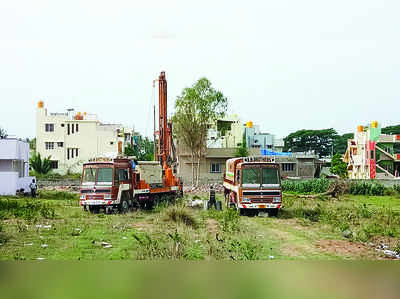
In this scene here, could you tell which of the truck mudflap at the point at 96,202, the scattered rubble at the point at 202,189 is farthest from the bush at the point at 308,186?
the truck mudflap at the point at 96,202

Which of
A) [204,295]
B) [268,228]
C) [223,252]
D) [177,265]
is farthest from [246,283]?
[268,228]

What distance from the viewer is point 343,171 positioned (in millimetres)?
33438

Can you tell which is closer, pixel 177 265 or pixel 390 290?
pixel 390 290

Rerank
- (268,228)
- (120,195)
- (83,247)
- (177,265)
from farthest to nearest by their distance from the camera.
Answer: (120,195) → (268,228) → (83,247) → (177,265)

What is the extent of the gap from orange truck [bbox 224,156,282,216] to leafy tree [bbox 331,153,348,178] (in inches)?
716

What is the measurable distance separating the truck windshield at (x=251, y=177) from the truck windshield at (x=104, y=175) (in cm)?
451

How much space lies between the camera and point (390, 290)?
594 centimetres

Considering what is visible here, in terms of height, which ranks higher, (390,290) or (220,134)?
(220,134)

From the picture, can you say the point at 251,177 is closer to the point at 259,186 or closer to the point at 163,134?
the point at 259,186

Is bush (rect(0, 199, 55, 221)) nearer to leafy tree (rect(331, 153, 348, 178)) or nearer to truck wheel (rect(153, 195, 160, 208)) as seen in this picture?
truck wheel (rect(153, 195, 160, 208))

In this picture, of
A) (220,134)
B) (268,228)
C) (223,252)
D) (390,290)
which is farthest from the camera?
(220,134)

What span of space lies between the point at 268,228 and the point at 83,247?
5.37 metres

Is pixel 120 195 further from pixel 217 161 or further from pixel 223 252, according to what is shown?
pixel 217 161

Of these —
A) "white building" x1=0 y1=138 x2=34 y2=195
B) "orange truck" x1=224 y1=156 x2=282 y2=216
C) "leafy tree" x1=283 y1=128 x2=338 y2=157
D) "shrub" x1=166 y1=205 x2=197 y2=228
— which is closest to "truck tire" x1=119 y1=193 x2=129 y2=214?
"shrub" x1=166 y1=205 x2=197 y2=228
